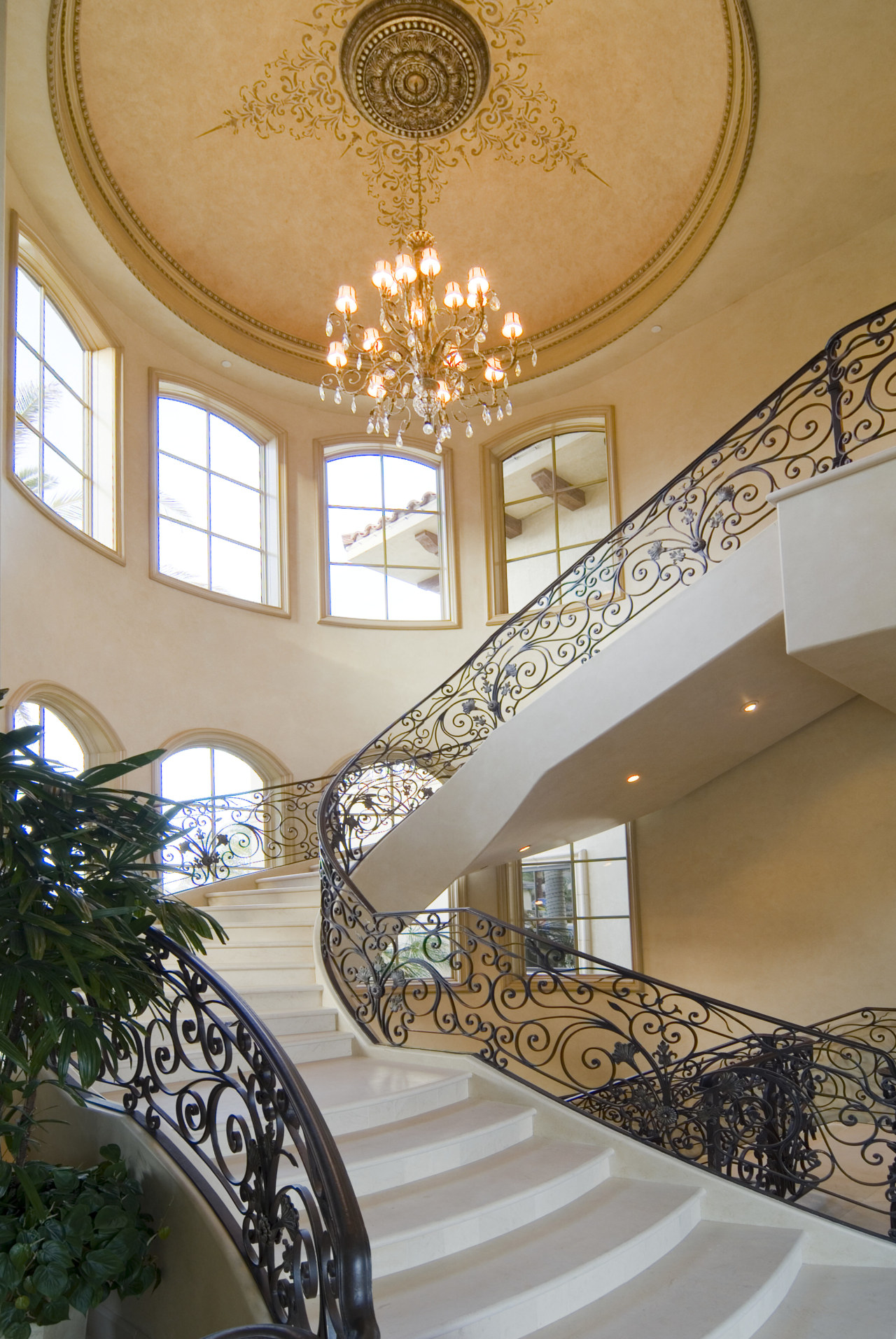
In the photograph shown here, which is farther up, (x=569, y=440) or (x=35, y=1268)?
(x=569, y=440)

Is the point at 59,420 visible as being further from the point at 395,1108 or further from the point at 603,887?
the point at 603,887

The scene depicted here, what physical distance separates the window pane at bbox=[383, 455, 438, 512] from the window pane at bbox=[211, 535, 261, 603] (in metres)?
1.84

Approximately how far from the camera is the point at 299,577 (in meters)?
10.7

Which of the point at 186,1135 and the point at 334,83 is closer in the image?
the point at 186,1135

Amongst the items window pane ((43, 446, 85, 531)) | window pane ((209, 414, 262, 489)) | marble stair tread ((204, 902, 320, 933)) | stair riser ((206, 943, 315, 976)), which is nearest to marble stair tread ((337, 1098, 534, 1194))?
stair riser ((206, 943, 315, 976))

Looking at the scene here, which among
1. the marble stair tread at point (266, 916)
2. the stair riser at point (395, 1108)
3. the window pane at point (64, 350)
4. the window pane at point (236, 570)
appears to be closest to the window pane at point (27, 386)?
the window pane at point (64, 350)

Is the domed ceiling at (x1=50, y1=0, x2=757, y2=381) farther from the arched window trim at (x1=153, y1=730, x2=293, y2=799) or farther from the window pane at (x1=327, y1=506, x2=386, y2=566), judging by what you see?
the arched window trim at (x1=153, y1=730, x2=293, y2=799)

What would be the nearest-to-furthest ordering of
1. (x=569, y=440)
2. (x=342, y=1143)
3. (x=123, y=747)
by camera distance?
(x=342, y=1143) < (x=123, y=747) < (x=569, y=440)

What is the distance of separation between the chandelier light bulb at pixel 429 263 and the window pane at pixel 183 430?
11.9 feet

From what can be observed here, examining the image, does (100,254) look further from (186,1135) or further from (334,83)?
(186,1135)

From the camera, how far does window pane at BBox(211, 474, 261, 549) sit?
1028cm

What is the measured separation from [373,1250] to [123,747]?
5.80 m

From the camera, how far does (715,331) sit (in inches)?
389

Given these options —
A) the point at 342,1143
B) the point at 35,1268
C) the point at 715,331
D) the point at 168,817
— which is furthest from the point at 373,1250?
the point at 715,331
